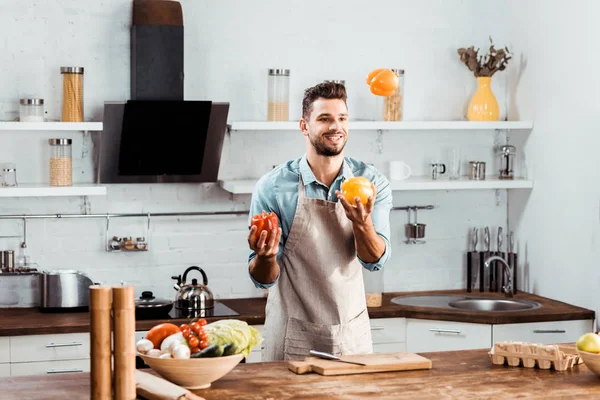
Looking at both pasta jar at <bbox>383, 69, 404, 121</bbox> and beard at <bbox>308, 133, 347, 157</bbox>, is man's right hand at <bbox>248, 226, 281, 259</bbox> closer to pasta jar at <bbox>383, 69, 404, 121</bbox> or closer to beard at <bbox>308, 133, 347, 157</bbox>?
beard at <bbox>308, 133, 347, 157</bbox>

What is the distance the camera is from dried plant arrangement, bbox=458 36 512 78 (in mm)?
5180

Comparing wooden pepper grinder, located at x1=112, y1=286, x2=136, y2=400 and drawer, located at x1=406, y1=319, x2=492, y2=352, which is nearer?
wooden pepper grinder, located at x1=112, y1=286, x2=136, y2=400

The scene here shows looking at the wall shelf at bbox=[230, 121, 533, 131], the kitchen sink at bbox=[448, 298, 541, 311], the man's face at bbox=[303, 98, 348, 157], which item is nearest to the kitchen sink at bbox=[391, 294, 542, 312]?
the kitchen sink at bbox=[448, 298, 541, 311]

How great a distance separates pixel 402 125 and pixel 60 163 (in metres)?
1.83

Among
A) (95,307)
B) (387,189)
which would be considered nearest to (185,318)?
(387,189)

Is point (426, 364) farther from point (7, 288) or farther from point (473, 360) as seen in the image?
point (7, 288)

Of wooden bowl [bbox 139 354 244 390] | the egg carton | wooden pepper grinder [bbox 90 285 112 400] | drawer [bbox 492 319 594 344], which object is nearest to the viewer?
wooden pepper grinder [bbox 90 285 112 400]

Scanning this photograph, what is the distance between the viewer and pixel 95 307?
2312mm

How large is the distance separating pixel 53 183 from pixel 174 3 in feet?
3.63

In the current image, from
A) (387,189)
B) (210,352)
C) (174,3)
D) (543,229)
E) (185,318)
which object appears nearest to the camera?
(210,352)

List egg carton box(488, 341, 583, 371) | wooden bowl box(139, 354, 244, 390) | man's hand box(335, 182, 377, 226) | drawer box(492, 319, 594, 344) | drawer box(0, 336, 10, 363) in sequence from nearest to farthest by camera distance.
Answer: wooden bowl box(139, 354, 244, 390)
egg carton box(488, 341, 583, 371)
man's hand box(335, 182, 377, 226)
drawer box(0, 336, 10, 363)
drawer box(492, 319, 594, 344)

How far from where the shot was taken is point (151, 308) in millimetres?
4465

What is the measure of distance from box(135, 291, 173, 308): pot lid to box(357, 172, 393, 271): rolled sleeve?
1.43 m

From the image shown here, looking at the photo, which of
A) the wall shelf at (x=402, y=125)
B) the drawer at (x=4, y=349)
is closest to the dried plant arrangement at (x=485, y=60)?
the wall shelf at (x=402, y=125)
